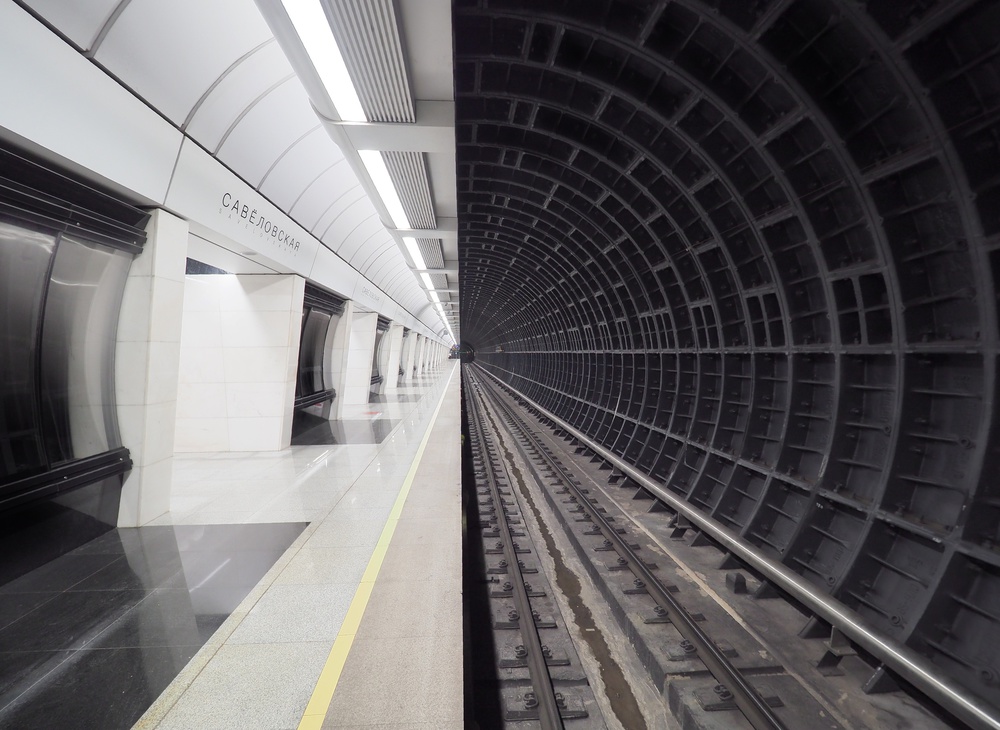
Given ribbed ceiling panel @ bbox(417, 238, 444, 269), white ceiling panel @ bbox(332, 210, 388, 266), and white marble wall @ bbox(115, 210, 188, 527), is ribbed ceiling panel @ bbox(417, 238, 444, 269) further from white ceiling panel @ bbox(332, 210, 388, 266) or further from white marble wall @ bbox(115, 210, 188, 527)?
white marble wall @ bbox(115, 210, 188, 527)

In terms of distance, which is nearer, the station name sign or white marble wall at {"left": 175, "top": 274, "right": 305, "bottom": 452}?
the station name sign

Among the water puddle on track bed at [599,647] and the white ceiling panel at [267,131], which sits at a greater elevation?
the white ceiling panel at [267,131]

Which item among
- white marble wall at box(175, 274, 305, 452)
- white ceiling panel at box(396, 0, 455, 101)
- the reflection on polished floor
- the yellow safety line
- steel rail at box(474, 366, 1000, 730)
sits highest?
white ceiling panel at box(396, 0, 455, 101)

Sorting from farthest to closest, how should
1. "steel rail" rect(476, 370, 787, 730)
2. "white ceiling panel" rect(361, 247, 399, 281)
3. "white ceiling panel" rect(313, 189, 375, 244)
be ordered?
1. "white ceiling panel" rect(361, 247, 399, 281)
2. "white ceiling panel" rect(313, 189, 375, 244)
3. "steel rail" rect(476, 370, 787, 730)

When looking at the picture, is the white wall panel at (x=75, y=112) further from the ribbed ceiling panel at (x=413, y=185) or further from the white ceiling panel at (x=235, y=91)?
the ribbed ceiling panel at (x=413, y=185)

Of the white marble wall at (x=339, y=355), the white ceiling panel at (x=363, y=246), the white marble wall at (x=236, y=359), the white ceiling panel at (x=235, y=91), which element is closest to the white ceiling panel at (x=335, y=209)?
the white marble wall at (x=236, y=359)

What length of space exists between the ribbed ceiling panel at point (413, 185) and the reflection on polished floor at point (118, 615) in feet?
17.5

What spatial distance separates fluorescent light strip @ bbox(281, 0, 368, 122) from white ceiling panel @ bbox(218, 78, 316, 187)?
1.55 meters

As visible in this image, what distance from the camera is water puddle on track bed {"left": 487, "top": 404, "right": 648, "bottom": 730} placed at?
135 inches

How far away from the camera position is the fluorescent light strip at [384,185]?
6238mm

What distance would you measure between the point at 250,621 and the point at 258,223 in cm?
595

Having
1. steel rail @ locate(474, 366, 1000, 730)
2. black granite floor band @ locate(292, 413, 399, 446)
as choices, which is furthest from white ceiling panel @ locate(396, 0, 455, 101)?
black granite floor band @ locate(292, 413, 399, 446)

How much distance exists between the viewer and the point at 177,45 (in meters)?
4.32

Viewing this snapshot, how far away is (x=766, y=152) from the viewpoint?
4.38 meters
